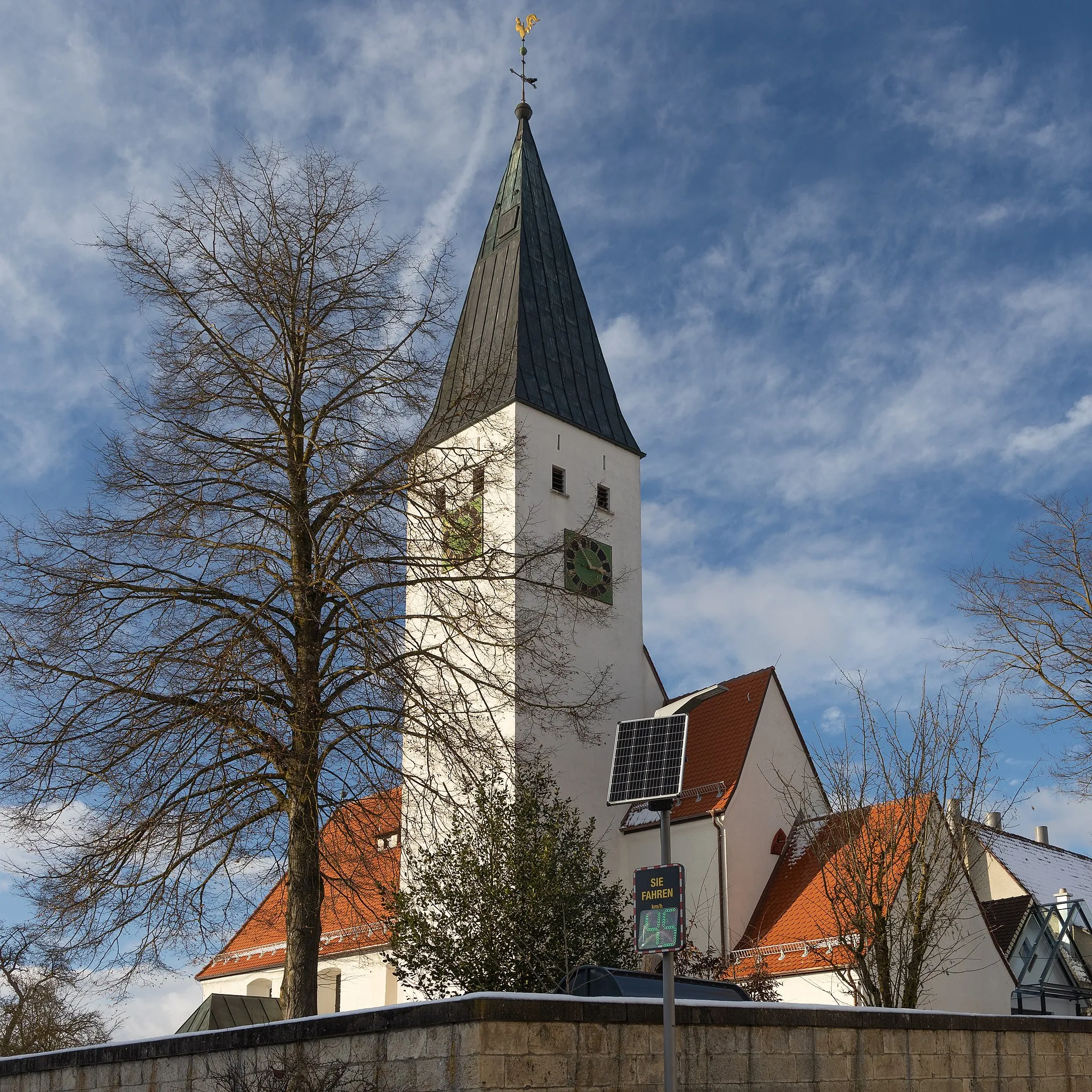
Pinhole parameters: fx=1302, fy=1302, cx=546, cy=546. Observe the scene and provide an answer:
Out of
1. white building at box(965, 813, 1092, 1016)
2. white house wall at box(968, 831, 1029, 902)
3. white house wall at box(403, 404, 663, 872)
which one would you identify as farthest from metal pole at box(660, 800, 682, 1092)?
white house wall at box(968, 831, 1029, 902)

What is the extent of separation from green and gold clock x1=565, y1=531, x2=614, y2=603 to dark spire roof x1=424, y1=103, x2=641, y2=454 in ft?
11.5

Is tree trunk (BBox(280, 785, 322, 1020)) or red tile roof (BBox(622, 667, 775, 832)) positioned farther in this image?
red tile roof (BBox(622, 667, 775, 832))

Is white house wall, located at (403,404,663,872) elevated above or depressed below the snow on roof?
above

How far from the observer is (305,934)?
13.7 meters

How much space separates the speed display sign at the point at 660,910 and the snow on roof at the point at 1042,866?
72.2 ft

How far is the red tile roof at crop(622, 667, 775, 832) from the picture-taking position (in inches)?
1064

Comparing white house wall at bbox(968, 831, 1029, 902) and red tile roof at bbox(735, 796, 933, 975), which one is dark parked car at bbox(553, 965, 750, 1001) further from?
white house wall at bbox(968, 831, 1029, 902)

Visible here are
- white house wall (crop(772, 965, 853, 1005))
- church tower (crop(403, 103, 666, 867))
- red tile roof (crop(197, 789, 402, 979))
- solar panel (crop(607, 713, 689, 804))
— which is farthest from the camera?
church tower (crop(403, 103, 666, 867))

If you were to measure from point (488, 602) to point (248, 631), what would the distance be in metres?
2.78

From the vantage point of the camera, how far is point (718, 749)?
28531mm

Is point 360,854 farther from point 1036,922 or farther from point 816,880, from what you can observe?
point 1036,922

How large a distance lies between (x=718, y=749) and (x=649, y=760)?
1876cm

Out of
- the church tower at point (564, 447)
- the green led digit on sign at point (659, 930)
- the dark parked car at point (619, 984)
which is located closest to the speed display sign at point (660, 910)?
the green led digit on sign at point (659, 930)

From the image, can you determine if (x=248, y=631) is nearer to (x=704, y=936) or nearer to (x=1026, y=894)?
(x=704, y=936)
